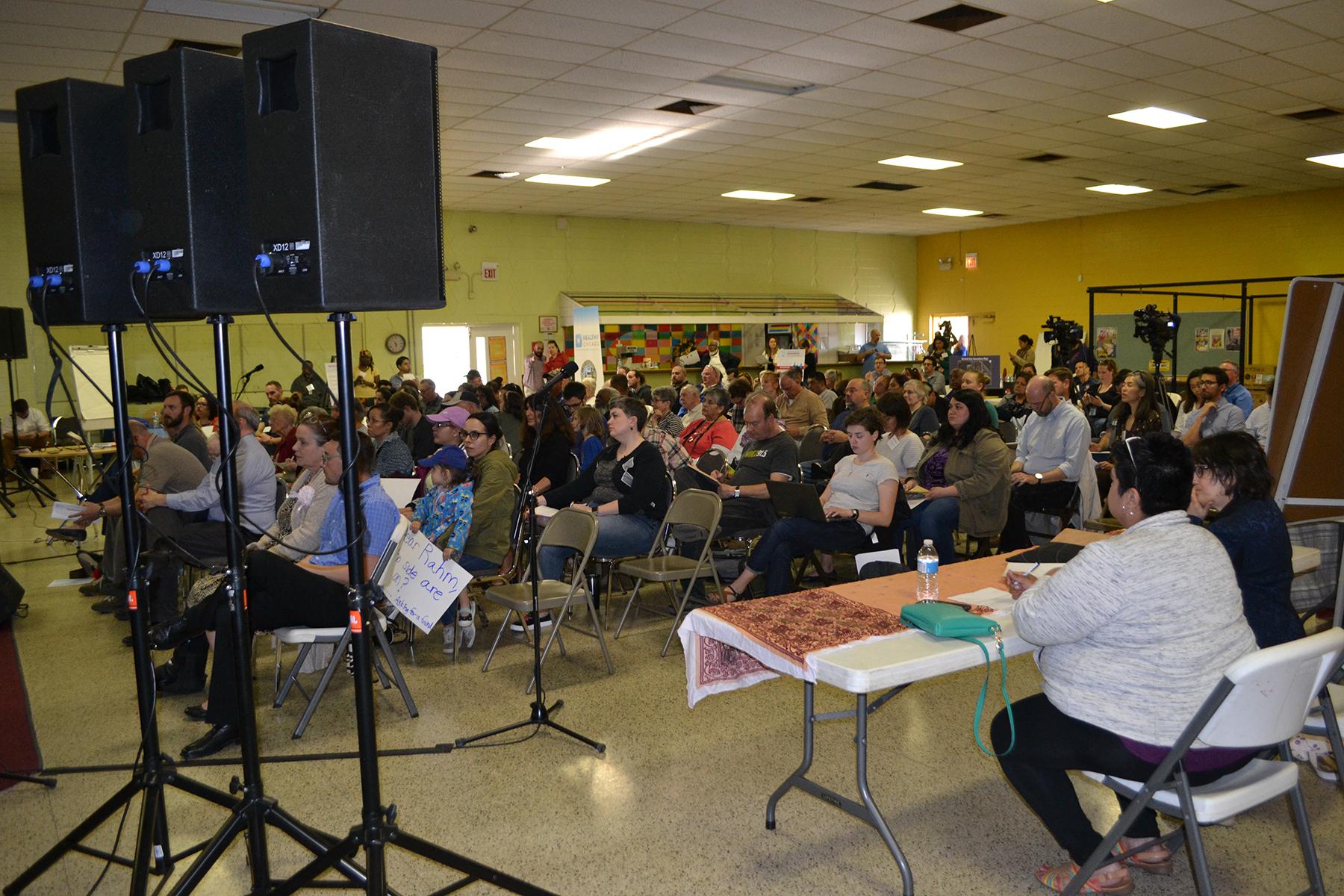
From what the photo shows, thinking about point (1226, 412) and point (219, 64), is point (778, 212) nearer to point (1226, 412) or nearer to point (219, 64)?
point (1226, 412)

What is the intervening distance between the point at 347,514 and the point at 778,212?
13321 millimetres

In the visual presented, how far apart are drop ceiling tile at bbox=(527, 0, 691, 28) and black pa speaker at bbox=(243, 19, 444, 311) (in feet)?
12.4

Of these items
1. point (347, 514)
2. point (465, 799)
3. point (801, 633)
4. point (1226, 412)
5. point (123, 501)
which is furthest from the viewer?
point (1226, 412)

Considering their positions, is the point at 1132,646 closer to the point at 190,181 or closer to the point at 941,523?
the point at 190,181

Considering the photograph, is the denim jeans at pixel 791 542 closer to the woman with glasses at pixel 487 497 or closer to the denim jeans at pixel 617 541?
the denim jeans at pixel 617 541

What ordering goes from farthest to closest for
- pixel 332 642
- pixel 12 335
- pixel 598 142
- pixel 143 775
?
pixel 598 142 < pixel 12 335 < pixel 332 642 < pixel 143 775

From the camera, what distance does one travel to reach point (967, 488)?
557 centimetres

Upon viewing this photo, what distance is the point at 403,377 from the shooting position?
12.1 metres

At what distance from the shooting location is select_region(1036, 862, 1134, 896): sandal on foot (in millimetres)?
2619

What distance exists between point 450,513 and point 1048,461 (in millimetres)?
3613

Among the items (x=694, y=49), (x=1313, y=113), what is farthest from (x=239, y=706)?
(x=1313, y=113)

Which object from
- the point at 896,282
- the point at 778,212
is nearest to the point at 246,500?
the point at 778,212

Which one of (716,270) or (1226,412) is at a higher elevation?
(716,270)

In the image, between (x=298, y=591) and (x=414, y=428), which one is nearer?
(x=298, y=591)
